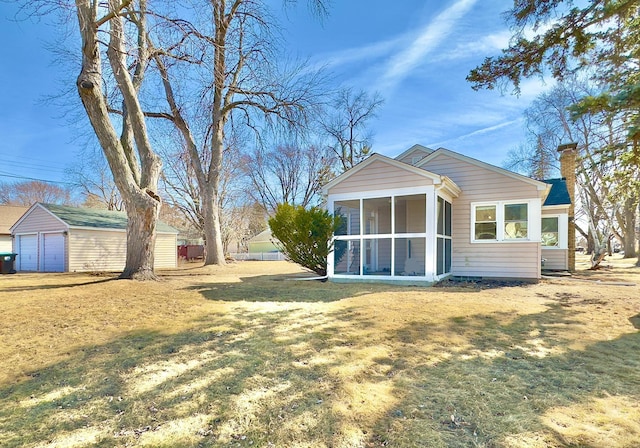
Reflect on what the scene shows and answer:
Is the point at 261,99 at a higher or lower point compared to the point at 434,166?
higher

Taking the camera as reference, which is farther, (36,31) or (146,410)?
(36,31)

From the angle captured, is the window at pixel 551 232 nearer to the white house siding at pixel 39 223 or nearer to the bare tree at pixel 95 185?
the white house siding at pixel 39 223

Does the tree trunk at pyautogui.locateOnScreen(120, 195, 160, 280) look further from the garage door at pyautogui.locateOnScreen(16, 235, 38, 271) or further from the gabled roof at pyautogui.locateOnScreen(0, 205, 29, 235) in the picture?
the gabled roof at pyautogui.locateOnScreen(0, 205, 29, 235)

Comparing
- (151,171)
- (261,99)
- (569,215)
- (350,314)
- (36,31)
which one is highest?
(261,99)

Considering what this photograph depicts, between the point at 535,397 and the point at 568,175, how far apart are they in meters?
14.5

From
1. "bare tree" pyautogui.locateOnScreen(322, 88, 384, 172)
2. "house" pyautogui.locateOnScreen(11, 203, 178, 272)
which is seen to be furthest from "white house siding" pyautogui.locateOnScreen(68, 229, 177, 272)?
"bare tree" pyautogui.locateOnScreen(322, 88, 384, 172)

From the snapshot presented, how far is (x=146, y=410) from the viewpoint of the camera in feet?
8.14

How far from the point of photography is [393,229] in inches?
351

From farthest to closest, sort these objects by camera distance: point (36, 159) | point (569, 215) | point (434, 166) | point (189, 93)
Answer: point (36, 159) < point (569, 215) < point (189, 93) < point (434, 166)

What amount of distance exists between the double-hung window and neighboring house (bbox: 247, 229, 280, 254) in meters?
32.4

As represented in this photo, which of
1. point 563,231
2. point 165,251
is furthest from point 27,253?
point 563,231

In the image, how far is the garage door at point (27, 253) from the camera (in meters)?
17.0

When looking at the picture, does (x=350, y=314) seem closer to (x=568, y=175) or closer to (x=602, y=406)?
(x=602, y=406)

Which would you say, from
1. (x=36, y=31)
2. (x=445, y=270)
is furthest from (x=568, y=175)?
(x=36, y=31)
